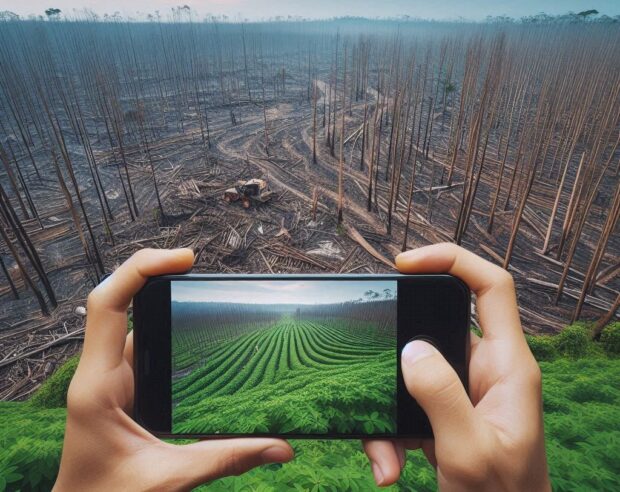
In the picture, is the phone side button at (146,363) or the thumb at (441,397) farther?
the phone side button at (146,363)

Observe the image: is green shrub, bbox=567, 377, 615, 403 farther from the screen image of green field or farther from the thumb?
the thumb

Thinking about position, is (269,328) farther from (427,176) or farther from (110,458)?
(427,176)

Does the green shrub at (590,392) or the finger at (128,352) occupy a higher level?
the finger at (128,352)

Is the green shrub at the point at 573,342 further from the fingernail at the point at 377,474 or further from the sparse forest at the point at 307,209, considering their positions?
the fingernail at the point at 377,474

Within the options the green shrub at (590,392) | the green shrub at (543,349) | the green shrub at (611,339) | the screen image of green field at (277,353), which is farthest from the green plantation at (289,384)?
the green shrub at (611,339)

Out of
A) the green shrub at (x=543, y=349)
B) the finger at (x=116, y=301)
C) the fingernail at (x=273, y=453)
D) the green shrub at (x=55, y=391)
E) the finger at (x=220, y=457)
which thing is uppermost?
the finger at (x=116, y=301)

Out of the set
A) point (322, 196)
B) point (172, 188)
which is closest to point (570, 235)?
point (322, 196)

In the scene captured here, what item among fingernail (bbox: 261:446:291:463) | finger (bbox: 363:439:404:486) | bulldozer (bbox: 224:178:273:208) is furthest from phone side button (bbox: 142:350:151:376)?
bulldozer (bbox: 224:178:273:208)
